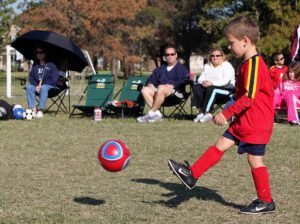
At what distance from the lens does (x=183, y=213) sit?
4848 mm

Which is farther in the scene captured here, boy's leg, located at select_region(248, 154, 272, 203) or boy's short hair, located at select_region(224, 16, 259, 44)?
A: boy's leg, located at select_region(248, 154, 272, 203)

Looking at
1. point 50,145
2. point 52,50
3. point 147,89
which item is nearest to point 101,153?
point 50,145

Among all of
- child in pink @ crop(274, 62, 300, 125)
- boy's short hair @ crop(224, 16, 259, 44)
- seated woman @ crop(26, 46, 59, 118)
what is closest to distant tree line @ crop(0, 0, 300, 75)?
seated woman @ crop(26, 46, 59, 118)

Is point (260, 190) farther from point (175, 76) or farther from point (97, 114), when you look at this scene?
point (97, 114)

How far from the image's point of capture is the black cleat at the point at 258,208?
4820 millimetres

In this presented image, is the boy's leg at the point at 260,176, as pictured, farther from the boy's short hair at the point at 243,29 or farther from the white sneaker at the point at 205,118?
the white sneaker at the point at 205,118

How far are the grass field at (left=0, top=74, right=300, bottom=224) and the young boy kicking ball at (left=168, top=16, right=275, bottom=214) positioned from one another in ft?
0.87

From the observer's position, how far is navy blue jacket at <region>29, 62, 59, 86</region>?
1296 centimetres

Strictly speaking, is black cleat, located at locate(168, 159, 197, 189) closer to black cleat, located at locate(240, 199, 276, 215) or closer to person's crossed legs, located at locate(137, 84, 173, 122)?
black cleat, located at locate(240, 199, 276, 215)

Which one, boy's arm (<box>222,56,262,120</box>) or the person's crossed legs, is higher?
boy's arm (<box>222,56,262,120</box>)

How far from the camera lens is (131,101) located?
502 inches

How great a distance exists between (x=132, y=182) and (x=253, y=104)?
1790mm

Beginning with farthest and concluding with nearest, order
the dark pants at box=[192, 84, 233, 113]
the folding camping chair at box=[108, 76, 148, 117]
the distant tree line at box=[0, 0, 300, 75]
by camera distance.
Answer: the distant tree line at box=[0, 0, 300, 75] → the folding camping chair at box=[108, 76, 148, 117] → the dark pants at box=[192, 84, 233, 113]

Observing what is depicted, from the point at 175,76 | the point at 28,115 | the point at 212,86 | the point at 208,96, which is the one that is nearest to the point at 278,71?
the point at 212,86
